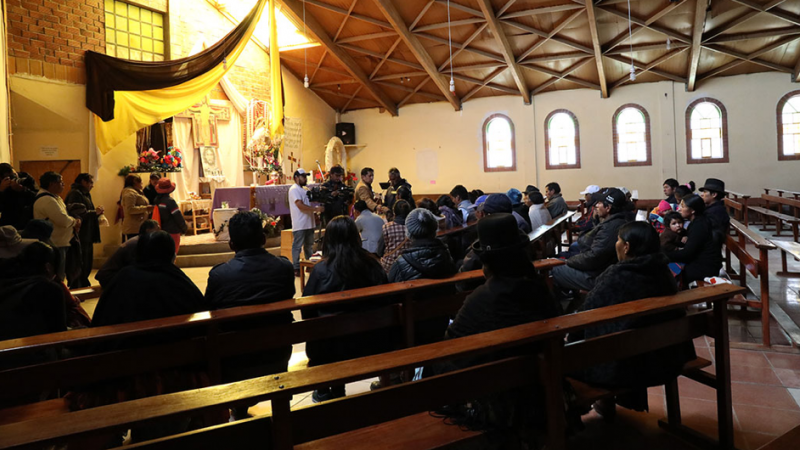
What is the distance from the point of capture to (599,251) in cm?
452

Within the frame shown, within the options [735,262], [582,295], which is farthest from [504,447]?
[735,262]

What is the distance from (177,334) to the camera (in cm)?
256

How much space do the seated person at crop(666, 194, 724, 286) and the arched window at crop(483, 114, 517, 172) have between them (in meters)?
10.6

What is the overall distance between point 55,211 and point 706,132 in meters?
13.4

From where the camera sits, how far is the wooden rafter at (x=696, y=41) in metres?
9.93

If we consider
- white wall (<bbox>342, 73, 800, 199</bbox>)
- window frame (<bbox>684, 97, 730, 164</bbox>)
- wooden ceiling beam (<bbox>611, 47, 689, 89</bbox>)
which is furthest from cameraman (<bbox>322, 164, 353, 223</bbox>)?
window frame (<bbox>684, 97, 730, 164</bbox>)

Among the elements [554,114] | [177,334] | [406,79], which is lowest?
[177,334]

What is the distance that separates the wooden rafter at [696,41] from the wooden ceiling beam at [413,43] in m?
5.32

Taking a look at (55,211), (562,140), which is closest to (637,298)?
(55,211)

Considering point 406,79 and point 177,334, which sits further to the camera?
point 406,79

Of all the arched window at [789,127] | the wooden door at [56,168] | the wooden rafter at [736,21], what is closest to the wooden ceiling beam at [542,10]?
the wooden rafter at [736,21]

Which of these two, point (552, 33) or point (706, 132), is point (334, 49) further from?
point (706, 132)

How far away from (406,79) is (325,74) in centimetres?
213

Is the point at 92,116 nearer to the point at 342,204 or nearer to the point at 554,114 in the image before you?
the point at 342,204
